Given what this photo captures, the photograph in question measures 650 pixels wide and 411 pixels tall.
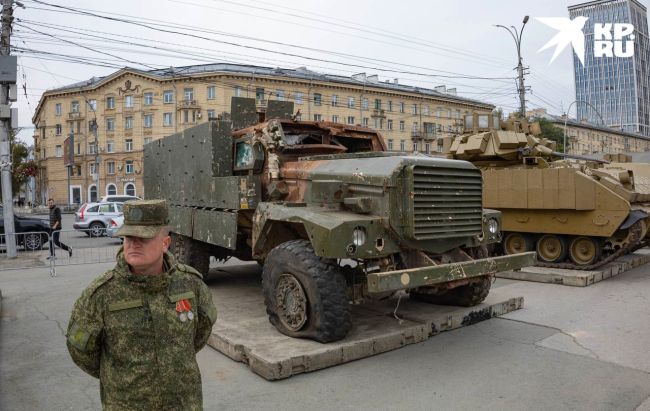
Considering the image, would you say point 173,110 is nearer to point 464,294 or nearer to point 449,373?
point 464,294

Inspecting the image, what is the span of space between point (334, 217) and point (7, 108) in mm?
12420

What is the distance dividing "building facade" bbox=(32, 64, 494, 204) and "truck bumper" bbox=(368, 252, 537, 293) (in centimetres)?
4336

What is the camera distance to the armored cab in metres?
9.98

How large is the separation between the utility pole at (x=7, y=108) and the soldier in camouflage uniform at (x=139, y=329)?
13.2 meters

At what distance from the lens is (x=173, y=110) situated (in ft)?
174

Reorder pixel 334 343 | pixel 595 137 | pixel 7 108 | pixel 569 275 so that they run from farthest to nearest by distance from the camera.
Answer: pixel 595 137
pixel 7 108
pixel 569 275
pixel 334 343

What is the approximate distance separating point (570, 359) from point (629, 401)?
1016mm

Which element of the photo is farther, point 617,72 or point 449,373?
point 617,72

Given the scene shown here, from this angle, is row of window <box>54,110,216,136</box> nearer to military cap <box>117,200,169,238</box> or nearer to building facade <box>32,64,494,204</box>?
building facade <box>32,64,494,204</box>

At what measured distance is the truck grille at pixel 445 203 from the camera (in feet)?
17.9

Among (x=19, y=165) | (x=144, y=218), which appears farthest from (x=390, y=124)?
(x=144, y=218)

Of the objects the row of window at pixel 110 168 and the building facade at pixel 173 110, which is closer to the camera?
the building facade at pixel 173 110

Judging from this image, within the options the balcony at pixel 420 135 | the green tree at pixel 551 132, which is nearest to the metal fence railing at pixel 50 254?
the balcony at pixel 420 135

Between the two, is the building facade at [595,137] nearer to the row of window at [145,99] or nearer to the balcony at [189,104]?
the row of window at [145,99]
